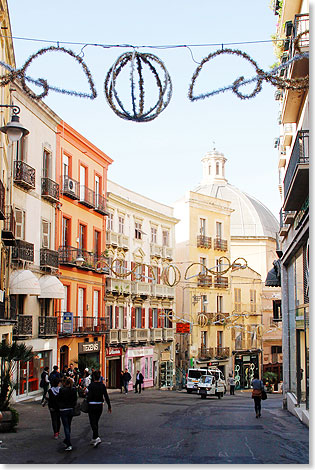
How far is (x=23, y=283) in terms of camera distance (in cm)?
2655

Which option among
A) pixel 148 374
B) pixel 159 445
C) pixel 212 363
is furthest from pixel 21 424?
pixel 212 363

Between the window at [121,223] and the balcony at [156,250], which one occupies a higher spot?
the window at [121,223]

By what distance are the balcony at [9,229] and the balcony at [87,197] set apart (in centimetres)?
1221

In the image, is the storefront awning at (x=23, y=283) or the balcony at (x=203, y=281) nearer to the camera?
the storefront awning at (x=23, y=283)

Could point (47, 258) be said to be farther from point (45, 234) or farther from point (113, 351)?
point (113, 351)

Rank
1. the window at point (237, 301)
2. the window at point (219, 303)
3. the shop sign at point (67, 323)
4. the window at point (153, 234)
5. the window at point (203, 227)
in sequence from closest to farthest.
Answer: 1. the shop sign at point (67, 323)
2. the window at point (153, 234)
3. the window at point (203, 227)
4. the window at point (219, 303)
5. the window at point (237, 301)

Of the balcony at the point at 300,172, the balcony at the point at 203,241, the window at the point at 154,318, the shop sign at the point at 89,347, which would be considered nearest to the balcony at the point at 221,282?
the balcony at the point at 203,241

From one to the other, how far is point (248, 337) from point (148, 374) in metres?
16.8

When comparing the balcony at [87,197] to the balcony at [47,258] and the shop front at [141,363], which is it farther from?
the shop front at [141,363]

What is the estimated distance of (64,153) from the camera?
3612 cm

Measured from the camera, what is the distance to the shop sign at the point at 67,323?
108 feet

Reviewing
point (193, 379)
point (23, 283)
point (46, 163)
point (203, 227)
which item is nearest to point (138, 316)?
point (193, 379)

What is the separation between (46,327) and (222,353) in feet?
97.8

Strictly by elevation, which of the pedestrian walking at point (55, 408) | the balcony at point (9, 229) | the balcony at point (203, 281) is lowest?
the pedestrian walking at point (55, 408)
